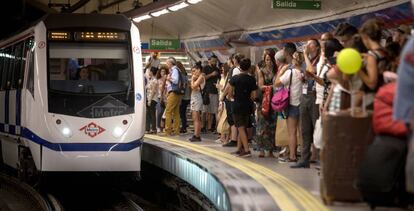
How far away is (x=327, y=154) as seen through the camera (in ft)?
23.0

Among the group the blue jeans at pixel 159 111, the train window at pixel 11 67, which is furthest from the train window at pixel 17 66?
the blue jeans at pixel 159 111

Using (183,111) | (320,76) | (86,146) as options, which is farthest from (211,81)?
(320,76)

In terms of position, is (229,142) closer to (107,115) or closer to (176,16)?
(107,115)

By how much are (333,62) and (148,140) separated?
7.98 meters

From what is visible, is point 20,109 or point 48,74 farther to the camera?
point 20,109

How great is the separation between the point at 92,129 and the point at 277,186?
403 centimetres

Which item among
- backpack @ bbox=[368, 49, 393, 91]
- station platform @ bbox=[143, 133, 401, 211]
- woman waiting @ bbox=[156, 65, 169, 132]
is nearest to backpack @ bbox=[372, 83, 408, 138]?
backpack @ bbox=[368, 49, 393, 91]

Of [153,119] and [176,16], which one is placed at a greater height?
[176,16]

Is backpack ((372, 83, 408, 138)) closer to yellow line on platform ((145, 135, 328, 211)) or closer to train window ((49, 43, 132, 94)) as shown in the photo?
yellow line on platform ((145, 135, 328, 211))

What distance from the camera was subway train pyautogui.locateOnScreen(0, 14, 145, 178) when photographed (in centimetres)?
1216

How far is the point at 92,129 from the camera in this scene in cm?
1224

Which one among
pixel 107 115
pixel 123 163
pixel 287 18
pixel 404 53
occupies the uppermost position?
pixel 287 18

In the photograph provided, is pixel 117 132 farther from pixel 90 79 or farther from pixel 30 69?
pixel 30 69

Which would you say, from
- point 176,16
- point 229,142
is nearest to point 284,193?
point 229,142
